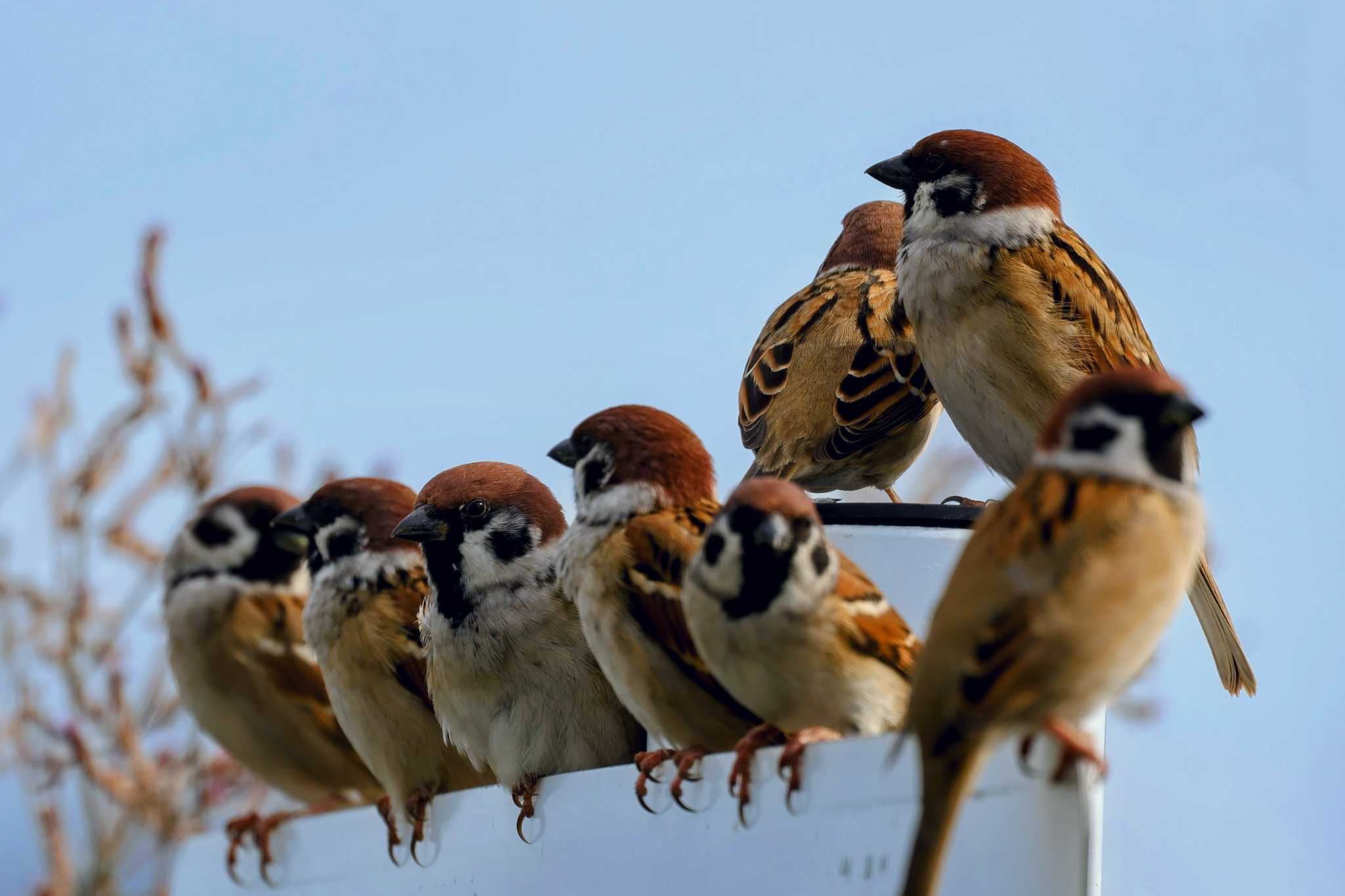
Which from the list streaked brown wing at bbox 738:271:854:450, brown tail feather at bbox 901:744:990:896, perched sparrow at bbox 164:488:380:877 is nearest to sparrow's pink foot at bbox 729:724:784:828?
brown tail feather at bbox 901:744:990:896

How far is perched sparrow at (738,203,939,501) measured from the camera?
4566 millimetres

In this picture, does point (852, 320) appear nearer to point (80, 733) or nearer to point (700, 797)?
point (700, 797)

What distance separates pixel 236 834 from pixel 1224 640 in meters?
2.63

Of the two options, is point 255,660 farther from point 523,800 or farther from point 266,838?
point 523,800

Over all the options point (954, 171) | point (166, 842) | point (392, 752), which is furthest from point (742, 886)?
point (166, 842)

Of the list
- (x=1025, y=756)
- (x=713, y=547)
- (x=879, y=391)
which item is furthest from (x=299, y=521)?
(x=1025, y=756)

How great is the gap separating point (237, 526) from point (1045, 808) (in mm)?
3208

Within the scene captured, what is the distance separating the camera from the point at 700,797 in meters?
3.34

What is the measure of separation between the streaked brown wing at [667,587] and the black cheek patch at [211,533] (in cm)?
176

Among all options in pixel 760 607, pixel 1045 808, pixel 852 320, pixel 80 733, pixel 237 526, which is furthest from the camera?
pixel 80 733

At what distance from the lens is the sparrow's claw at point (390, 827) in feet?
14.1

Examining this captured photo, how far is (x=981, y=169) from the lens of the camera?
4.32 meters

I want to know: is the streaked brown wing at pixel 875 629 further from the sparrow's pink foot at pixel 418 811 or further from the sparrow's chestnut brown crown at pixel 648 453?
the sparrow's pink foot at pixel 418 811

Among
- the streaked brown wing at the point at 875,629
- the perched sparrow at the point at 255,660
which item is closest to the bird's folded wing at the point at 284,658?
the perched sparrow at the point at 255,660
